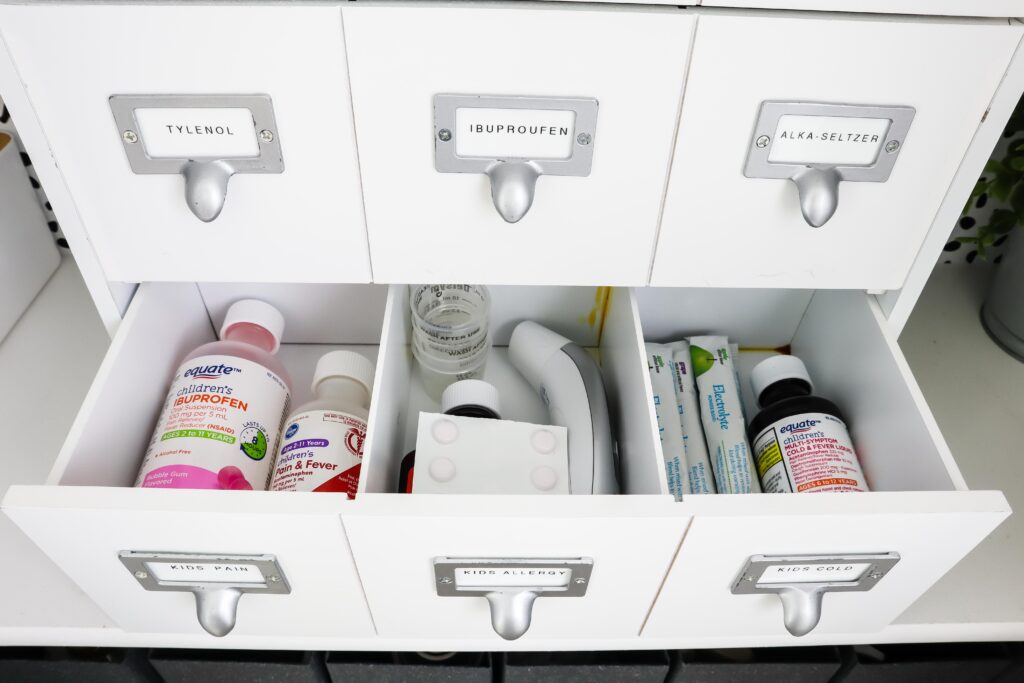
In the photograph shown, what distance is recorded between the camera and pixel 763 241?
0.59 m

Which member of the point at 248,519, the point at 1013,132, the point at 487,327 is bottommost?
the point at 248,519

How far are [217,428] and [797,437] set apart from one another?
1.53ft

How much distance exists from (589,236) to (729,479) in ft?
0.89

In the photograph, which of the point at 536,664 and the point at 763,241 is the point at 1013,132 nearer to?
the point at 763,241

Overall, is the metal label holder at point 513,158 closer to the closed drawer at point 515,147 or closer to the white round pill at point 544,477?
the closed drawer at point 515,147

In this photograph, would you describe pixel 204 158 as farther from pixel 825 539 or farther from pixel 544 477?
pixel 825 539

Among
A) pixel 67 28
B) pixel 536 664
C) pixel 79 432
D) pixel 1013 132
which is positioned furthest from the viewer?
pixel 1013 132

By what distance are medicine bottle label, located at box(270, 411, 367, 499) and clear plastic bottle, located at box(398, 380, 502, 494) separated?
5 cm

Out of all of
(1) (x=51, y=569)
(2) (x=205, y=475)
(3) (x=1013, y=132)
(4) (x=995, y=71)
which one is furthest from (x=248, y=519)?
(3) (x=1013, y=132)

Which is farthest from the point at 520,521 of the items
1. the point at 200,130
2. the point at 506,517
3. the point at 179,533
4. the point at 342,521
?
the point at 200,130

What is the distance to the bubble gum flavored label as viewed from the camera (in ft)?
1.95

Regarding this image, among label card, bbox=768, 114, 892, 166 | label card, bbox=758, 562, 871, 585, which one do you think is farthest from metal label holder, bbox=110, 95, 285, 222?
label card, bbox=758, 562, 871, 585

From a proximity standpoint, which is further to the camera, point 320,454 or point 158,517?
point 320,454

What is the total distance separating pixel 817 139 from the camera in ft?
1.71
